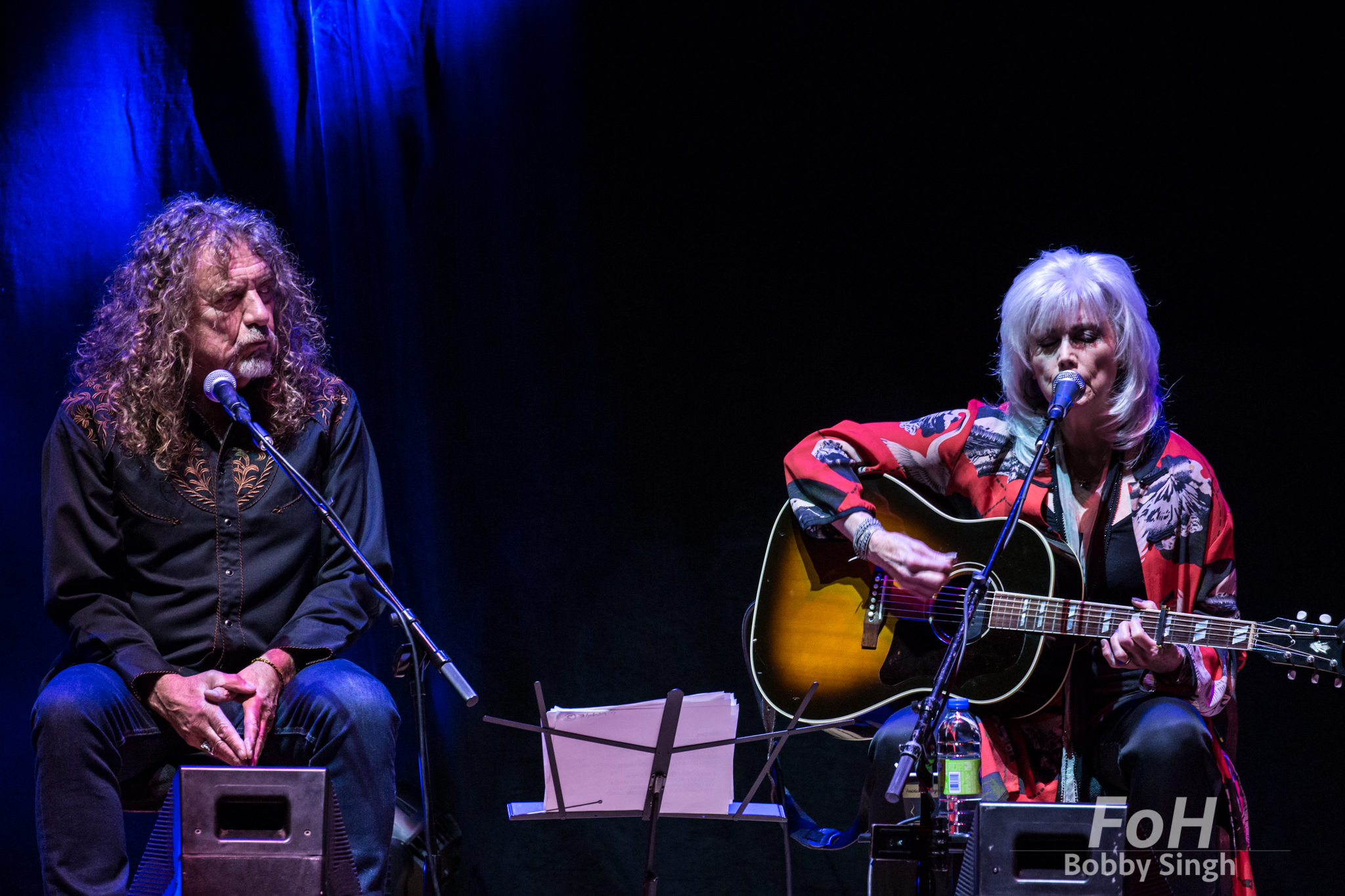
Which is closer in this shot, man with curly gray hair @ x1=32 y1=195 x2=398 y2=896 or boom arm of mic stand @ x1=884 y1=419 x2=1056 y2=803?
boom arm of mic stand @ x1=884 y1=419 x2=1056 y2=803

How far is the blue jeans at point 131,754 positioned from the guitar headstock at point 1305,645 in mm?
2004

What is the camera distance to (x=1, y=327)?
12.8 ft

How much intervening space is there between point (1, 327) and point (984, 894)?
347cm

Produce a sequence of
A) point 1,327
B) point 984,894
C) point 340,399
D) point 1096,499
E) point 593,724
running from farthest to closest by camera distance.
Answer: point 1,327
point 340,399
point 1096,499
point 593,724
point 984,894

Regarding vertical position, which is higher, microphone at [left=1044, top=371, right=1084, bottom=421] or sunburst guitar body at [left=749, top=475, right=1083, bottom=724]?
microphone at [left=1044, top=371, right=1084, bottom=421]

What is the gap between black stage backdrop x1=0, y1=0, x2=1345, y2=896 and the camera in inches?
144

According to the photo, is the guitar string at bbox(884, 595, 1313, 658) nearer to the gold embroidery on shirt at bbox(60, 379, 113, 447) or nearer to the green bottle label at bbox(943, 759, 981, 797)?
the green bottle label at bbox(943, 759, 981, 797)

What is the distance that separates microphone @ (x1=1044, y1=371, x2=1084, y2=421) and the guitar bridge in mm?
708

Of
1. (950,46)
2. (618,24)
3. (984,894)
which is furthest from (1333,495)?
(618,24)

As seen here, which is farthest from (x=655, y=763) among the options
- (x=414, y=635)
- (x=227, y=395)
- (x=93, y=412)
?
(x=93, y=412)

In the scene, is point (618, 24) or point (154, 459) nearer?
point (154, 459)

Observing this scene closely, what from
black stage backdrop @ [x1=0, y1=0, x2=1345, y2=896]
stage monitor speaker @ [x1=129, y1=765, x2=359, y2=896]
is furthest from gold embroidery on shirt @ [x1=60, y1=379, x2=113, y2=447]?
stage monitor speaker @ [x1=129, y1=765, x2=359, y2=896]

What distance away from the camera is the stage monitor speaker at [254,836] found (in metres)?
2.27

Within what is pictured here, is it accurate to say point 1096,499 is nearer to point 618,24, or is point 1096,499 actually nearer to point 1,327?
point 618,24
